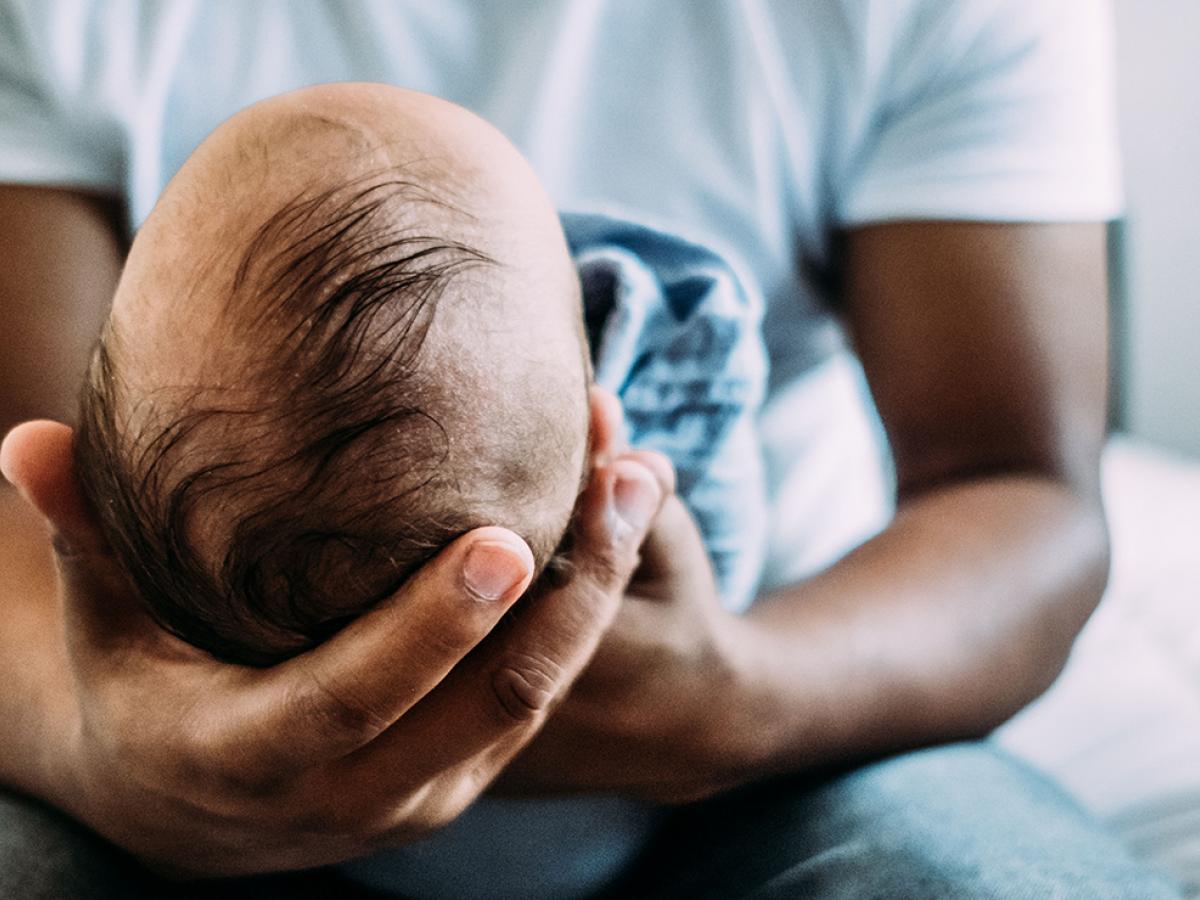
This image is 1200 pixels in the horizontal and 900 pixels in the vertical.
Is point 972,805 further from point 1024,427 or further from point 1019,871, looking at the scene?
point 1024,427

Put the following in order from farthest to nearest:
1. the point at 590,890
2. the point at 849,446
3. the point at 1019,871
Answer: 1. the point at 849,446
2. the point at 590,890
3. the point at 1019,871

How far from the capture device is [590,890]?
2.32 feet

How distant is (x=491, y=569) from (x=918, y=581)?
1.33 ft

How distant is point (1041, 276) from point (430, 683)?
558 mm

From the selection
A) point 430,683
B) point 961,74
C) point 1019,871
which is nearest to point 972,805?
point 1019,871

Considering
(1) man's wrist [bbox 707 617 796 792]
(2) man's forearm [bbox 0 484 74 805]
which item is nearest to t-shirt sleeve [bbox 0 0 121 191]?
(2) man's forearm [bbox 0 484 74 805]

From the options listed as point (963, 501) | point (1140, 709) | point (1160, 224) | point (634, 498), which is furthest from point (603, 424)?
point (1160, 224)

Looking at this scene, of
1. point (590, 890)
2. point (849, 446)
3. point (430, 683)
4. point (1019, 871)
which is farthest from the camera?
point (849, 446)

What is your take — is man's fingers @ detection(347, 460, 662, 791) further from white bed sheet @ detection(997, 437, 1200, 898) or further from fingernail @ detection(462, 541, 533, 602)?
white bed sheet @ detection(997, 437, 1200, 898)

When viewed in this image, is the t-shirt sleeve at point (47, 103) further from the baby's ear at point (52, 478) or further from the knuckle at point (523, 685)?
the knuckle at point (523, 685)

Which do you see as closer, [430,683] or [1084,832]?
[430,683]

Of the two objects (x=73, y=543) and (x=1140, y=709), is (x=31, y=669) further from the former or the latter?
(x=1140, y=709)

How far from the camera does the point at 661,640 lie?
602 mm

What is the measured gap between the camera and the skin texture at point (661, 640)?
49 centimetres
